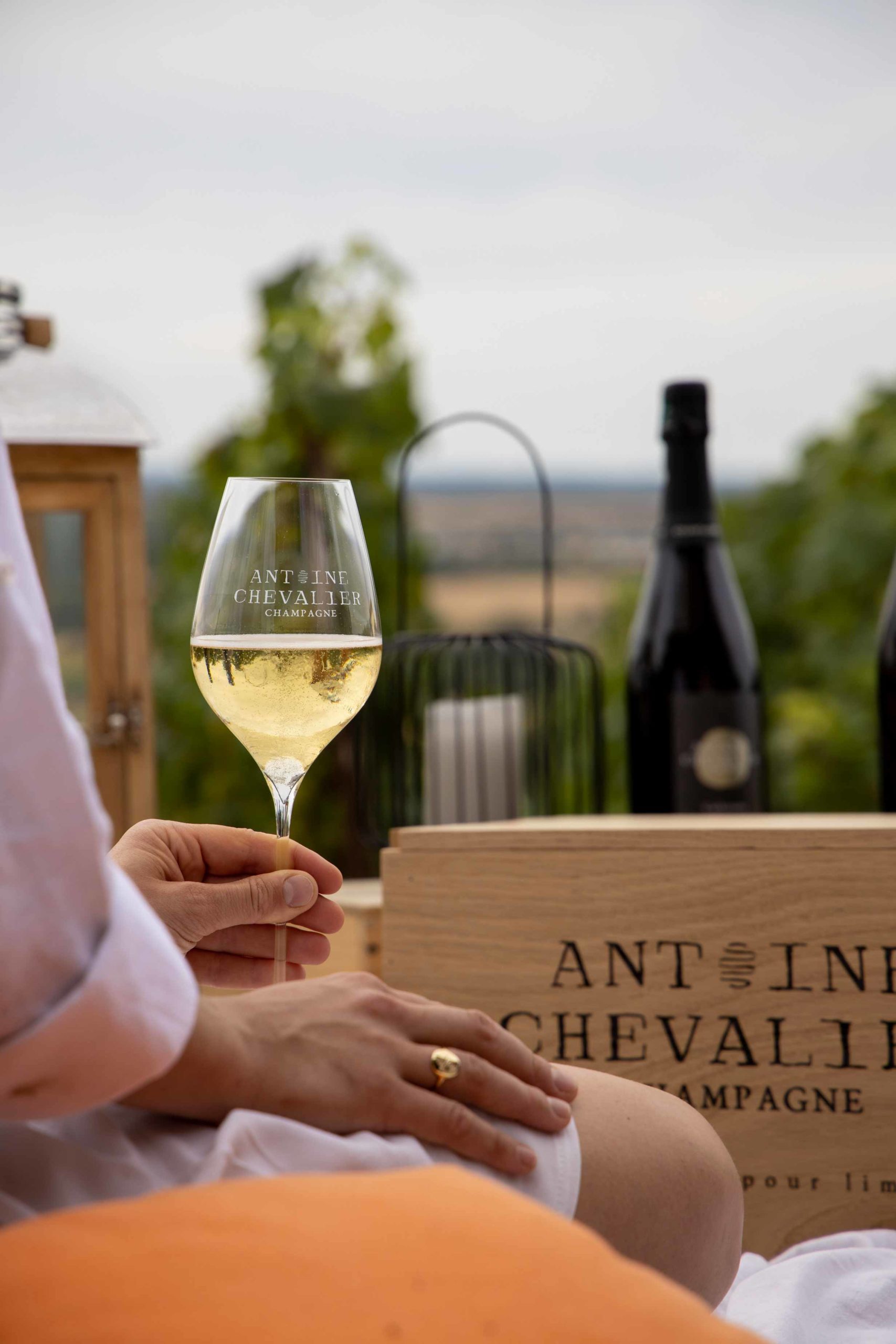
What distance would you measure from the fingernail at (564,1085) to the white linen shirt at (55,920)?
183mm

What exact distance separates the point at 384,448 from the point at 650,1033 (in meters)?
1.83

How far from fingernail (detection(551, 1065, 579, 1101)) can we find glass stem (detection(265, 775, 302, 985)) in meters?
0.15

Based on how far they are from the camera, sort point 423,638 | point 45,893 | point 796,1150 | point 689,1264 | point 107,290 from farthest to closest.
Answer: point 107,290, point 423,638, point 796,1150, point 689,1264, point 45,893

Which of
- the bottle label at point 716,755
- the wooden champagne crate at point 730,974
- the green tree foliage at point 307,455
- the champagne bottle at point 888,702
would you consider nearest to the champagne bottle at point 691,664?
the bottle label at point 716,755

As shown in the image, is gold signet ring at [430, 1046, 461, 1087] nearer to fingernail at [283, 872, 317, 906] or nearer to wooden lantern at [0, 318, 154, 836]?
fingernail at [283, 872, 317, 906]

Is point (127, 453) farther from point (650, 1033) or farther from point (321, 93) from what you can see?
point (321, 93)

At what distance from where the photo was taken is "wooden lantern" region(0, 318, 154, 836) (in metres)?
1.42

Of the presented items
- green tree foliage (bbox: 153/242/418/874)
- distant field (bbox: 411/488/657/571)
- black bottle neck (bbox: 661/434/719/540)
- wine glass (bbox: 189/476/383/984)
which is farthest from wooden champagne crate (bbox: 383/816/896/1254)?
distant field (bbox: 411/488/657/571)

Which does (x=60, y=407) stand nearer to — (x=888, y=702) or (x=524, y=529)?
(x=888, y=702)

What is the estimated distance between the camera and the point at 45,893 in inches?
16.5

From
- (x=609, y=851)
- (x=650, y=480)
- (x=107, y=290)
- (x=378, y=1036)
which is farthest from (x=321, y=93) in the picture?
(x=378, y=1036)

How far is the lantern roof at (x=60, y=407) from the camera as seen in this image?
1386mm

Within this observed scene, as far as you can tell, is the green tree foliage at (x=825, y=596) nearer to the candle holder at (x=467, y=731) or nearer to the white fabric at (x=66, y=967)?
the candle holder at (x=467, y=731)

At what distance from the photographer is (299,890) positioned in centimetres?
67
